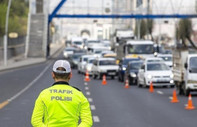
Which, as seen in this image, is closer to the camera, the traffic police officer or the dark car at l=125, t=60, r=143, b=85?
the traffic police officer

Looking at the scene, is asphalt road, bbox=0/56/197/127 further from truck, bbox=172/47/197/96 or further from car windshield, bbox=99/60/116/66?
car windshield, bbox=99/60/116/66

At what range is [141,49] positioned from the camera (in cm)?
5616

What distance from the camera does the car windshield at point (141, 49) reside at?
184ft

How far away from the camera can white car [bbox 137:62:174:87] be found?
36250 mm

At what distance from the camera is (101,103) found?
25.5 meters

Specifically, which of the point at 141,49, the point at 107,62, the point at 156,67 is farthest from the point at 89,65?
the point at 156,67

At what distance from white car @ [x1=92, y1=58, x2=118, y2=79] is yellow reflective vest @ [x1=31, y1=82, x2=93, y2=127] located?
40933mm

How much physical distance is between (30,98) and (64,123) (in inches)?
851

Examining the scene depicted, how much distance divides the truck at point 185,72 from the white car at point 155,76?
12.1 feet

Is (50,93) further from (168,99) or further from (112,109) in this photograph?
(168,99)

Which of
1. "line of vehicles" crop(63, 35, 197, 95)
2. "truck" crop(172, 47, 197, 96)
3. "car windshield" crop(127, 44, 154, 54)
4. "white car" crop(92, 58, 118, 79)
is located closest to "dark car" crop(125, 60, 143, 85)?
"line of vehicles" crop(63, 35, 197, 95)

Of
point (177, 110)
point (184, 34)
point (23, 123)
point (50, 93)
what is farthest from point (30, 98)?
point (184, 34)

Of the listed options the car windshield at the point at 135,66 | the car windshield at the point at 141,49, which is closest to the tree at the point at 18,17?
the car windshield at the point at 141,49

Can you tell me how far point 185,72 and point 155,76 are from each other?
20.3 ft
